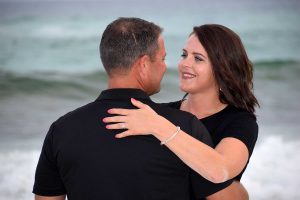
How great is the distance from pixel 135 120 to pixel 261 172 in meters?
5.07

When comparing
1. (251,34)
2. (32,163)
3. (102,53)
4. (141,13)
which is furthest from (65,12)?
(102,53)

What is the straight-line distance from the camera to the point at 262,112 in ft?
30.5

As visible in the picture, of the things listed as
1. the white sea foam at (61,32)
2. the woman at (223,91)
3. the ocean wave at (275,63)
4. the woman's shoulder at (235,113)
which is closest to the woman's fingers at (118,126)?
the woman at (223,91)

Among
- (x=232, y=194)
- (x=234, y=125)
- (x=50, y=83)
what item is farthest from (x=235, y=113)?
(x=50, y=83)

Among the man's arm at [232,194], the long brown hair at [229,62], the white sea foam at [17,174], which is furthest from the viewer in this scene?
the white sea foam at [17,174]

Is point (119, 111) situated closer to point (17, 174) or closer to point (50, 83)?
point (17, 174)

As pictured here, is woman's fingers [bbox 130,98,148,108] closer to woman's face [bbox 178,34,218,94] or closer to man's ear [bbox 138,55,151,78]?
man's ear [bbox 138,55,151,78]

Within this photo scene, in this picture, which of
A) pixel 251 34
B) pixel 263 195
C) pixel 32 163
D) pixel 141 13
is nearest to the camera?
pixel 263 195

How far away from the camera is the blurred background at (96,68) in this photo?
6633 millimetres

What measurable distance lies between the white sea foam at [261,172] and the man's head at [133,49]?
4.07 meters

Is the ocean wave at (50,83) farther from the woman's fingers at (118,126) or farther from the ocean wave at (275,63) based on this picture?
the woman's fingers at (118,126)

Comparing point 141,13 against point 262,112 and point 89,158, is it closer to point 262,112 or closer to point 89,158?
point 262,112

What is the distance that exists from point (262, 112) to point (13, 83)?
5.01 meters

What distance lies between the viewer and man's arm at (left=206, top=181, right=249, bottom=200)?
5.88 feet
